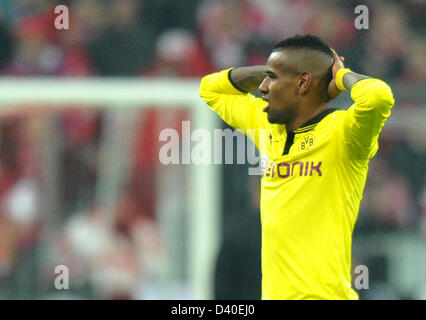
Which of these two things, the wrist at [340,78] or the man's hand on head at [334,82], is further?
the man's hand on head at [334,82]

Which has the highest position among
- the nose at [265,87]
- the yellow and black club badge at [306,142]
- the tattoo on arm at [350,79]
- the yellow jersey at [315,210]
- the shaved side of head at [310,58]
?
the shaved side of head at [310,58]

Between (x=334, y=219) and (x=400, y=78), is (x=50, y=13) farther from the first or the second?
(x=334, y=219)

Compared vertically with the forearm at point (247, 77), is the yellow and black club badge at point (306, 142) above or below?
below

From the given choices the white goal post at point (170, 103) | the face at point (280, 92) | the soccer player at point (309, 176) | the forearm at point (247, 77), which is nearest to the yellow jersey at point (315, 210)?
the soccer player at point (309, 176)

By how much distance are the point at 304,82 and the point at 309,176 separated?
452 millimetres

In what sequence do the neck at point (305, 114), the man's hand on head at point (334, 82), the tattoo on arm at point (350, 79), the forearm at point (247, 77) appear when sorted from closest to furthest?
the tattoo on arm at point (350, 79), the man's hand on head at point (334, 82), the neck at point (305, 114), the forearm at point (247, 77)

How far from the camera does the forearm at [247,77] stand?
488 centimetres

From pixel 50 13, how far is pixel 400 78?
11.5ft

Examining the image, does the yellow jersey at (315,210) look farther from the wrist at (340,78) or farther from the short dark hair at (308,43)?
the short dark hair at (308,43)

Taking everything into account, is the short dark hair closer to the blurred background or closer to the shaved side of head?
the shaved side of head

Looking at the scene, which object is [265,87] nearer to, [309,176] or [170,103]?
[309,176]

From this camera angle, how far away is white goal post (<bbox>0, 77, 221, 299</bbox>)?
7.50 meters

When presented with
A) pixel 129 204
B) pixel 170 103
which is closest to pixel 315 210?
pixel 129 204
